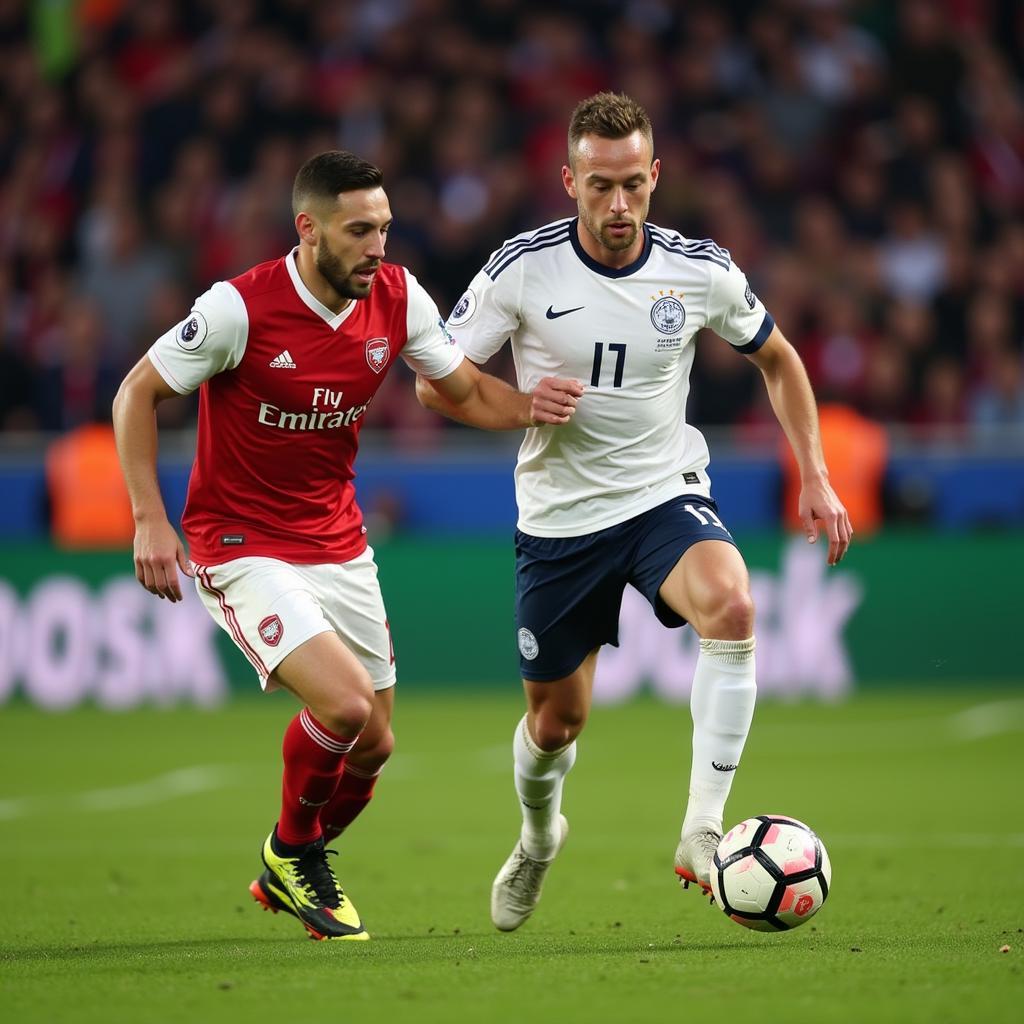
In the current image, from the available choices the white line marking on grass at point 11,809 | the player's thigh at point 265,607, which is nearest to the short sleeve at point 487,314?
the player's thigh at point 265,607

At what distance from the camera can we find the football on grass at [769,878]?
18.1ft

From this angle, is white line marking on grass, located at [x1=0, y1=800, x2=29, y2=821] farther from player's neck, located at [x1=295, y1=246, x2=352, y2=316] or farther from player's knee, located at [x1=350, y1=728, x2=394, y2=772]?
player's neck, located at [x1=295, y1=246, x2=352, y2=316]

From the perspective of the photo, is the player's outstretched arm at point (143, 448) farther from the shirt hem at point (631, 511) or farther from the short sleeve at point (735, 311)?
the short sleeve at point (735, 311)

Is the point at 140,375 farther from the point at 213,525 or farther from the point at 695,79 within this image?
the point at 695,79

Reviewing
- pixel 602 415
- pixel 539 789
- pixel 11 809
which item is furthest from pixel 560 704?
pixel 11 809

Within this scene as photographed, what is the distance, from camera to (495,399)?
6.38 meters

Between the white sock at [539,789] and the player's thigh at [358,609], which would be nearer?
the player's thigh at [358,609]

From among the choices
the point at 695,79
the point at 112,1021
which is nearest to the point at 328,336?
the point at 112,1021

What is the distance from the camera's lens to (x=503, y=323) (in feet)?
21.2

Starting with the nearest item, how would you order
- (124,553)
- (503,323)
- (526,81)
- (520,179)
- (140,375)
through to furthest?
1. (140,375)
2. (503,323)
3. (124,553)
4. (520,179)
5. (526,81)

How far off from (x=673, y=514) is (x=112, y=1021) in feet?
8.51

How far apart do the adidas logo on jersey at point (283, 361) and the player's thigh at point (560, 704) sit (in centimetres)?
140

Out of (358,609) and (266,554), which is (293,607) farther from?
(358,609)

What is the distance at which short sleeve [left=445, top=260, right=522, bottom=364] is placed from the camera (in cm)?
641
